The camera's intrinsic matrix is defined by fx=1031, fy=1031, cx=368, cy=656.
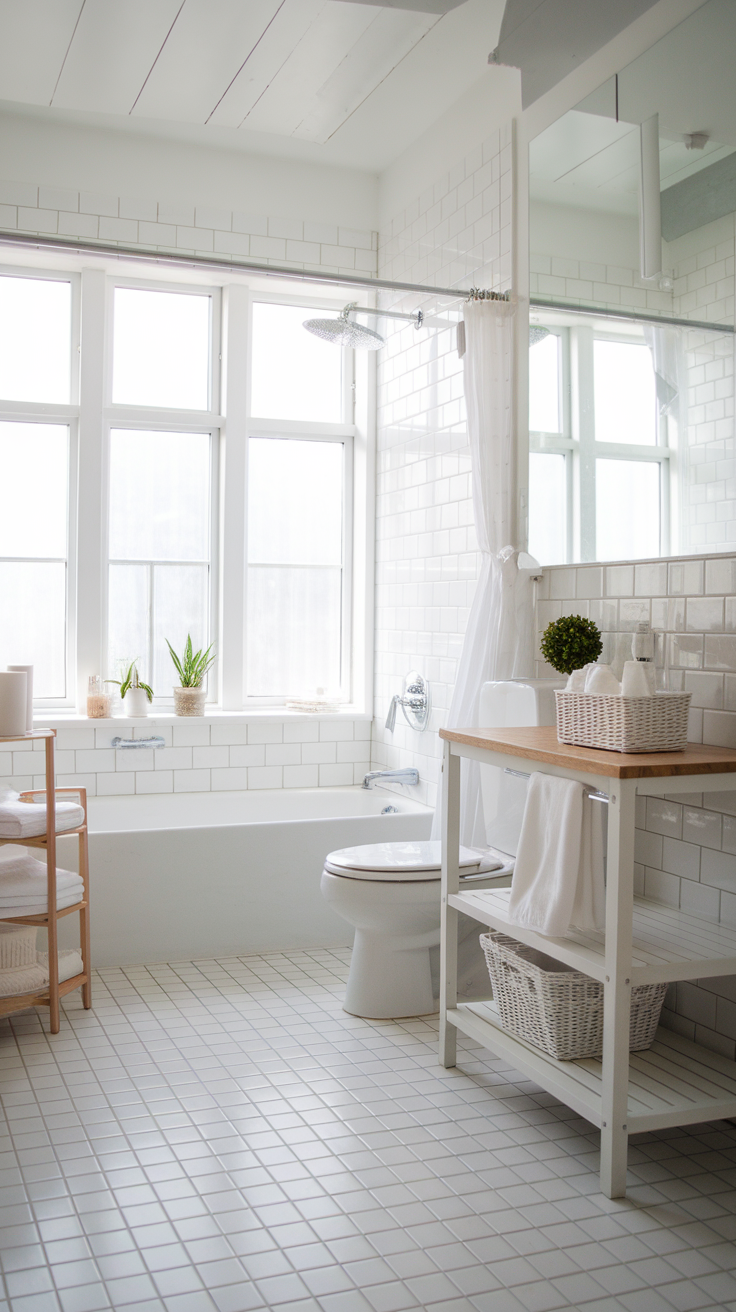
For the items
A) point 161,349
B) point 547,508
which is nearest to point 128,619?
point 161,349

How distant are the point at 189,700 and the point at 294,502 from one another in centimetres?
108

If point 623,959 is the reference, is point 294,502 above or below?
above

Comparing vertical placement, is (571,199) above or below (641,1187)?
above

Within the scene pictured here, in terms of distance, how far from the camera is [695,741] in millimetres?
2453

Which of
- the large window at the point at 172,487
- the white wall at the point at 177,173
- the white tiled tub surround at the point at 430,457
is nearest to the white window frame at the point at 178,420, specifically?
the large window at the point at 172,487

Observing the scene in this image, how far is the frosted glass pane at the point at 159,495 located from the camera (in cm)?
453

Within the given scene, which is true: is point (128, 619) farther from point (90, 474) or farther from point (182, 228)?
point (182, 228)

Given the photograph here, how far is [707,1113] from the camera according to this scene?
2059 mm

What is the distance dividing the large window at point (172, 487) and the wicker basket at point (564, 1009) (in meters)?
2.42

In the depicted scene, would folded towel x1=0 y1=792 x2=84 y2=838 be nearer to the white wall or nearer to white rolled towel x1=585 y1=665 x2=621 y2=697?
white rolled towel x1=585 y1=665 x2=621 y2=697

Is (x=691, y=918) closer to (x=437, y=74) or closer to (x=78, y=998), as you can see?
(x=78, y=998)

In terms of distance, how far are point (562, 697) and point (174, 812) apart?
2.35 m

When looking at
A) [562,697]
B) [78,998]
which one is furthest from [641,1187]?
[78,998]

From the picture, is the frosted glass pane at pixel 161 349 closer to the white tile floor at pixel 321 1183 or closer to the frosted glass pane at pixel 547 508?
the frosted glass pane at pixel 547 508
